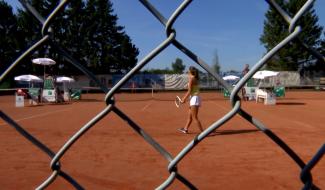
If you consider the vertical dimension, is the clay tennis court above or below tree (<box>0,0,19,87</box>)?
below

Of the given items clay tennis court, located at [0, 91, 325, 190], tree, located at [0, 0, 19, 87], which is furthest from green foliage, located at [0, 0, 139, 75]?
clay tennis court, located at [0, 91, 325, 190]

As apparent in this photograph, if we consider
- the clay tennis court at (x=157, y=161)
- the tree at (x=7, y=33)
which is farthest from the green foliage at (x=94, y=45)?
the clay tennis court at (x=157, y=161)

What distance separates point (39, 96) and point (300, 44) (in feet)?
68.9

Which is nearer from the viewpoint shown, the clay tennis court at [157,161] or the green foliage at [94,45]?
the clay tennis court at [157,161]

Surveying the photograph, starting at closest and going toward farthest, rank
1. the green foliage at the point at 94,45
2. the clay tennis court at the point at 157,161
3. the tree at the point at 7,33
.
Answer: the clay tennis court at the point at 157,161, the green foliage at the point at 94,45, the tree at the point at 7,33

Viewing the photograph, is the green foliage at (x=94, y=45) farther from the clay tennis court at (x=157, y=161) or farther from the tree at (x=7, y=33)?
the clay tennis court at (x=157, y=161)

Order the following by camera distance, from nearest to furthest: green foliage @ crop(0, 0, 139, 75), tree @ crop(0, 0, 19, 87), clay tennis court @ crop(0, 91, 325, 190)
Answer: clay tennis court @ crop(0, 91, 325, 190)
green foliage @ crop(0, 0, 139, 75)
tree @ crop(0, 0, 19, 87)

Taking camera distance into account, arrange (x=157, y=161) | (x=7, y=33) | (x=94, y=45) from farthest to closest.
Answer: (x=94, y=45), (x=7, y=33), (x=157, y=161)

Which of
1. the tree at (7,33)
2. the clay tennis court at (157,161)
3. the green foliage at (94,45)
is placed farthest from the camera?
the tree at (7,33)

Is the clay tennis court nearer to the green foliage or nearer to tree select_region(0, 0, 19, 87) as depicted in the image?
the green foliage

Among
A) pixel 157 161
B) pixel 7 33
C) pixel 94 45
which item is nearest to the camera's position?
pixel 157 161

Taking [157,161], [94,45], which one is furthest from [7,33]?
[157,161]

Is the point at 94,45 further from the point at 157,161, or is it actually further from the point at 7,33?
the point at 157,161

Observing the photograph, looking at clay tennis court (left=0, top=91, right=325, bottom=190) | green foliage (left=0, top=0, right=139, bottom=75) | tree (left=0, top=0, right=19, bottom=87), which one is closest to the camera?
clay tennis court (left=0, top=91, right=325, bottom=190)
